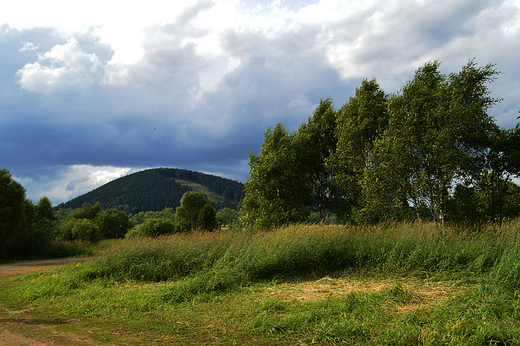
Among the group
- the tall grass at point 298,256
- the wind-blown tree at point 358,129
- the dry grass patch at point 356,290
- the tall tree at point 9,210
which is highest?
the wind-blown tree at point 358,129

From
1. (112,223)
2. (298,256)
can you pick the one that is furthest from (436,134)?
(112,223)

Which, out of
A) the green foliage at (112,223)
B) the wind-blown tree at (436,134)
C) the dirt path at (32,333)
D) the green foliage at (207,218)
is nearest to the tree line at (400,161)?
the wind-blown tree at (436,134)

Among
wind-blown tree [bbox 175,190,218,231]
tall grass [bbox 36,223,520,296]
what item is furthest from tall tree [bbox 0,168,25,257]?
wind-blown tree [bbox 175,190,218,231]

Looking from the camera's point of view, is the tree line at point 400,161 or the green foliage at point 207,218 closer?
the tree line at point 400,161

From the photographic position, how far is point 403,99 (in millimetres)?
19609

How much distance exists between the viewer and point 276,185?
25188 mm

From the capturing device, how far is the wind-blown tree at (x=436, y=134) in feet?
55.1

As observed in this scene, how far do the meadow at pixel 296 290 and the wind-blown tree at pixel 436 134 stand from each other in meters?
6.39

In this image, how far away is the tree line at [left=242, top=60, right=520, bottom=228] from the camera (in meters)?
17.3

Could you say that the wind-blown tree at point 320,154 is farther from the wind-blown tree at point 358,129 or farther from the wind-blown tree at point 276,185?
the wind-blown tree at point 358,129

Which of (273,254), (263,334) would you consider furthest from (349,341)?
(273,254)

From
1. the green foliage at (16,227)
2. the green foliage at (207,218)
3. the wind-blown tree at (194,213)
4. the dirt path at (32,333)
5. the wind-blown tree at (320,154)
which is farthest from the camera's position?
the wind-blown tree at (194,213)

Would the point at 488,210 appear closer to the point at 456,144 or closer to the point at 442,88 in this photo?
the point at 456,144

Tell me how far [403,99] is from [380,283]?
15.4 meters
